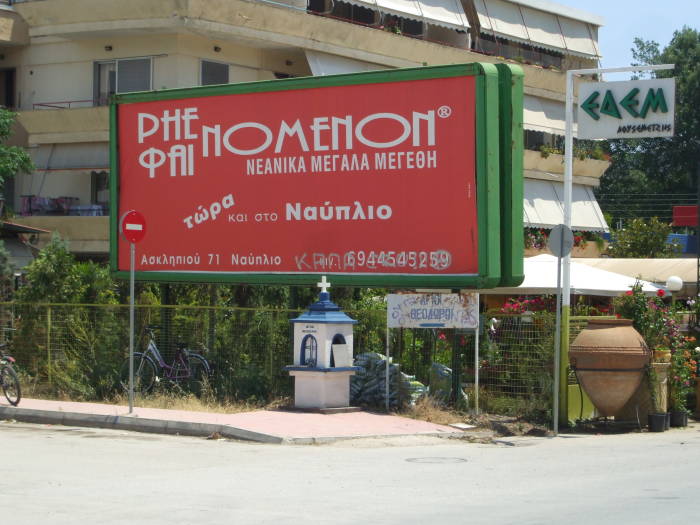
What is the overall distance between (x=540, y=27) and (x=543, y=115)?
392 centimetres

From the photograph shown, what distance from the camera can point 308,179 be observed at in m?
20.1

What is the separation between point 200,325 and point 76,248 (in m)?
14.8

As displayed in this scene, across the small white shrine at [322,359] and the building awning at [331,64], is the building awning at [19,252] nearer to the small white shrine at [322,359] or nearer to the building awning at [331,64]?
the building awning at [331,64]

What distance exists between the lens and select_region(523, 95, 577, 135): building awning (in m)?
42.7

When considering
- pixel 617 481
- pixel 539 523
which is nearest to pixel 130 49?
pixel 617 481

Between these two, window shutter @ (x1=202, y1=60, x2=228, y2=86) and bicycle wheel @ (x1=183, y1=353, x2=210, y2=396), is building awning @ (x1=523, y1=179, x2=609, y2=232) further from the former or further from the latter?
bicycle wheel @ (x1=183, y1=353, x2=210, y2=396)

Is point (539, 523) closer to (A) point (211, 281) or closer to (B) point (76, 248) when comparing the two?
(A) point (211, 281)

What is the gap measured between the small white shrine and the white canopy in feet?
17.2

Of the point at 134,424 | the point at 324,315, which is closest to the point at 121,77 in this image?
the point at 324,315

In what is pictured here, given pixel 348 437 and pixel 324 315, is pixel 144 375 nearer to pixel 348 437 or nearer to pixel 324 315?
pixel 324 315

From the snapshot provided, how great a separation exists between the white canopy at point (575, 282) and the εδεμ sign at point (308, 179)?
4.27 metres

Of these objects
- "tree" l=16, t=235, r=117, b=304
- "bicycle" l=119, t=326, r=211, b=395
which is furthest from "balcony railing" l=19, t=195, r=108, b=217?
"bicycle" l=119, t=326, r=211, b=395

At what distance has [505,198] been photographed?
61.2 feet

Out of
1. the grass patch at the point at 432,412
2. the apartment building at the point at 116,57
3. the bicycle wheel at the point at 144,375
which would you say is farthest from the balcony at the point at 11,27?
the grass patch at the point at 432,412
